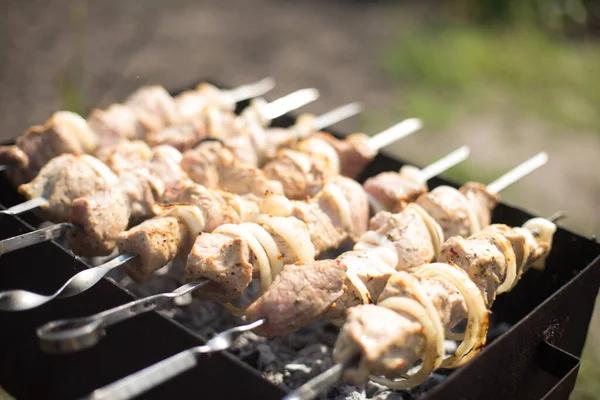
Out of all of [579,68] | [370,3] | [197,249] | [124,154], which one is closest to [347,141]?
[124,154]

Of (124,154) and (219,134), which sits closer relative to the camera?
(124,154)

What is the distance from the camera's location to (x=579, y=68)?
7.94 meters

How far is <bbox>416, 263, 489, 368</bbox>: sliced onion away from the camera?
7.11 feet

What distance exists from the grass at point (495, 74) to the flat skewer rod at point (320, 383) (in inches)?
206

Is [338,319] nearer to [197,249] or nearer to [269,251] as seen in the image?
[269,251]

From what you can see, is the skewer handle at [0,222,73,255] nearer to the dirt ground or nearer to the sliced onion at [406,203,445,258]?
the sliced onion at [406,203,445,258]

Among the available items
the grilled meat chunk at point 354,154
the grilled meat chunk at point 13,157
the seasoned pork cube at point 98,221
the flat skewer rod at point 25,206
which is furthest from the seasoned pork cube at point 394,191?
the grilled meat chunk at point 13,157

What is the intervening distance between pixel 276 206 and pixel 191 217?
0.34m

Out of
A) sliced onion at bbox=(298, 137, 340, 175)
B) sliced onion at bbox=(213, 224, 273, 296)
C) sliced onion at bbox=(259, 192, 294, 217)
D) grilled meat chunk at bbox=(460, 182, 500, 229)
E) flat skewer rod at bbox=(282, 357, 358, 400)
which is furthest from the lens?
sliced onion at bbox=(298, 137, 340, 175)

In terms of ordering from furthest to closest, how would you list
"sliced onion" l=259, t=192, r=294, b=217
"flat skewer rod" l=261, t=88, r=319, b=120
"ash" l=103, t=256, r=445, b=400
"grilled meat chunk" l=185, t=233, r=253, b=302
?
Result: "flat skewer rod" l=261, t=88, r=319, b=120 < "ash" l=103, t=256, r=445, b=400 < "sliced onion" l=259, t=192, r=294, b=217 < "grilled meat chunk" l=185, t=233, r=253, b=302

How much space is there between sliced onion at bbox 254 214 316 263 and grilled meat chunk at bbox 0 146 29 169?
4.16 feet

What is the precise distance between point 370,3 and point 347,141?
6.88 meters

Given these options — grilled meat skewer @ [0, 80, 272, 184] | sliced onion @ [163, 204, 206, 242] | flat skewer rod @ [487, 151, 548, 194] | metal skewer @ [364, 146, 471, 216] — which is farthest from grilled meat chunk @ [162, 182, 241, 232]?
flat skewer rod @ [487, 151, 548, 194]

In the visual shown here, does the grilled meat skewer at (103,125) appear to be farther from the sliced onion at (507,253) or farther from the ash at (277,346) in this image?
the sliced onion at (507,253)
